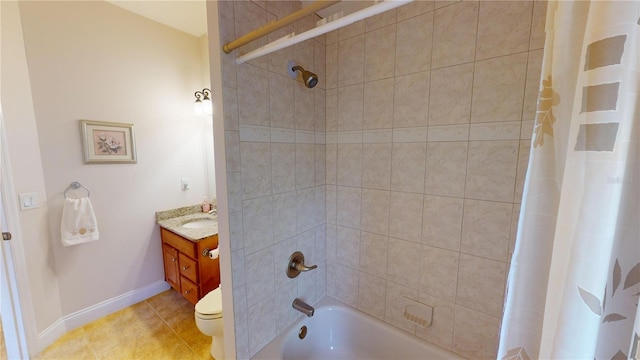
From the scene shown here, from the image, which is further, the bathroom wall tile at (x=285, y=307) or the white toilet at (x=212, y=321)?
the white toilet at (x=212, y=321)

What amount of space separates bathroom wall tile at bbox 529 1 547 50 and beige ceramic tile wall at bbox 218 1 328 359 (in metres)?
1.02

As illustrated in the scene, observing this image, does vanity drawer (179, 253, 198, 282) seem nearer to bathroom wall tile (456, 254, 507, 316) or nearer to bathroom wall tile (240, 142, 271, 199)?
bathroom wall tile (240, 142, 271, 199)

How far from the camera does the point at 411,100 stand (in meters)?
1.28

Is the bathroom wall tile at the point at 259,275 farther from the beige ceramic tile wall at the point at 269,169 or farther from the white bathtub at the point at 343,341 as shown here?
the white bathtub at the point at 343,341

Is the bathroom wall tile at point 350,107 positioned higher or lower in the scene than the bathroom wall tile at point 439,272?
higher

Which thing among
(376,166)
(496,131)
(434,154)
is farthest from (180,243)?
(496,131)

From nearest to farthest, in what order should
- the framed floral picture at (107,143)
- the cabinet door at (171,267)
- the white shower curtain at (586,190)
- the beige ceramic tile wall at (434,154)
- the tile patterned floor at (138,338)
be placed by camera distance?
the white shower curtain at (586,190)
the beige ceramic tile wall at (434,154)
the tile patterned floor at (138,338)
the framed floral picture at (107,143)
the cabinet door at (171,267)

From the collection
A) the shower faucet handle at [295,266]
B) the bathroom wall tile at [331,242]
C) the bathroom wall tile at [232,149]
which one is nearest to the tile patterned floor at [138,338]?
the shower faucet handle at [295,266]

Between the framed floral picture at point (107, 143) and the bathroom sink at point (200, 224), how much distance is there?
75 centimetres

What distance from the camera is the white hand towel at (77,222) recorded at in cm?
183

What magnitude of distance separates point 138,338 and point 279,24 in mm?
2452

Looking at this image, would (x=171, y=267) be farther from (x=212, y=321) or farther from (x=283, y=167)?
(x=283, y=167)

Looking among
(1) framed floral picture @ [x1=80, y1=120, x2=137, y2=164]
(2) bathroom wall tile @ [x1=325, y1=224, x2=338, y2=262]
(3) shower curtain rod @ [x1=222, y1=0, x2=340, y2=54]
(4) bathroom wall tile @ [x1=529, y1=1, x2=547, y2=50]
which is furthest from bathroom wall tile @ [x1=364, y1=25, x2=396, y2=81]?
(1) framed floral picture @ [x1=80, y1=120, x2=137, y2=164]

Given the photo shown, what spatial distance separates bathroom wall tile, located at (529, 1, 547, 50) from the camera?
0.95 meters
